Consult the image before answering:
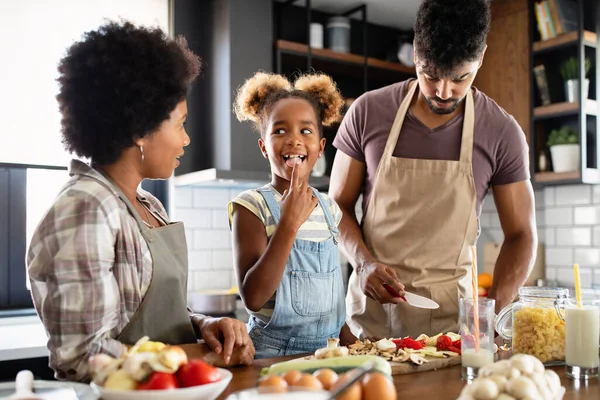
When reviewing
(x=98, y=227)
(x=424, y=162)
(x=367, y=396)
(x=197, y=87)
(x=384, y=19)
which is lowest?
(x=367, y=396)

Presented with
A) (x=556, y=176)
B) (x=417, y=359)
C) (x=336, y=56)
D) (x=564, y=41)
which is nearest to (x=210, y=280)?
(x=336, y=56)

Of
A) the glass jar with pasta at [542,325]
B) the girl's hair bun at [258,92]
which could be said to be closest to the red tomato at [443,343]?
the glass jar with pasta at [542,325]

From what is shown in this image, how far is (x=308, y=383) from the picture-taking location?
2.89ft

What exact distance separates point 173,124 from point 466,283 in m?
1.17

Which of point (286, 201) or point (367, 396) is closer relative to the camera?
point (367, 396)

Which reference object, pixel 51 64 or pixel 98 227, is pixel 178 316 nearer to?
pixel 98 227

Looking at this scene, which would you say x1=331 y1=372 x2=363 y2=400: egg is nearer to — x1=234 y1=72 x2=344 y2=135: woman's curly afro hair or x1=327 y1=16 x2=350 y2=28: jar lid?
x1=234 y1=72 x2=344 y2=135: woman's curly afro hair

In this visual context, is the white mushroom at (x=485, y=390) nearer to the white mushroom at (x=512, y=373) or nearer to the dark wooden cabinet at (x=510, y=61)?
the white mushroom at (x=512, y=373)

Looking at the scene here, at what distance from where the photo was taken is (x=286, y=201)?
1.58m

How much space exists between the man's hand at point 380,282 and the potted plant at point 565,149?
230cm

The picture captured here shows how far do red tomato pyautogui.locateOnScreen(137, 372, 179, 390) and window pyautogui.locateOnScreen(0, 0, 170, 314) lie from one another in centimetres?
250

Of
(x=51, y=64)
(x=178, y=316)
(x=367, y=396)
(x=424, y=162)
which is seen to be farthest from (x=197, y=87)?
(x=367, y=396)

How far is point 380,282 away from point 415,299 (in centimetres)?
13

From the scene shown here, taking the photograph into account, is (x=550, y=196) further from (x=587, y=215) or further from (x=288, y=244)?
(x=288, y=244)
